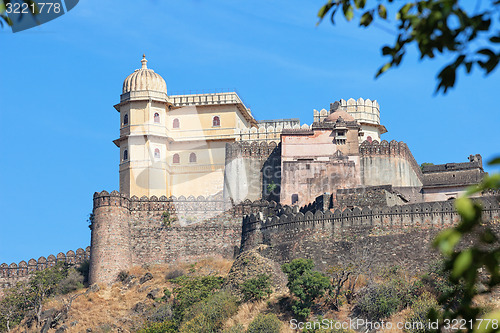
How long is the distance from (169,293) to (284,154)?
437 inches

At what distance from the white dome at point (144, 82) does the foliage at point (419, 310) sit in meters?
25.7

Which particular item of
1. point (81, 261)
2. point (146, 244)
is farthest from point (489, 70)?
point (81, 261)

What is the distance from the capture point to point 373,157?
152 ft

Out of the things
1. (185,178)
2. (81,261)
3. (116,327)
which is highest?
(185,178)

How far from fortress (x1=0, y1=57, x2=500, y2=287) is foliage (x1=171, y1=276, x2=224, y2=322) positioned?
9.94 ft

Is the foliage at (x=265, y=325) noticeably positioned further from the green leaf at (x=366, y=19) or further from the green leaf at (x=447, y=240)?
the green leaf at (x=447, y=240)

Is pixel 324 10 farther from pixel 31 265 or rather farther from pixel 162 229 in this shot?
pixel 31 265

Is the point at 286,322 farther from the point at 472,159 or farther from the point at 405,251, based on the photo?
the point at 472,159

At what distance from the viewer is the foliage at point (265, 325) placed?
33.3m

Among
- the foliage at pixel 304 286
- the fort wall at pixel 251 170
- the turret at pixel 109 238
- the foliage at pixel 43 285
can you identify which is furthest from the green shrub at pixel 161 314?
the fort wall at pixel 251 170

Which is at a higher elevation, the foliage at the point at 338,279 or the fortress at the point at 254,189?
the fortress at the point at 254,189

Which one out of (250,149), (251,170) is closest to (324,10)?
(251,170)

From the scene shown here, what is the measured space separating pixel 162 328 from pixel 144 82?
21.0 meters

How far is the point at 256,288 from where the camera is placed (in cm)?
3659
